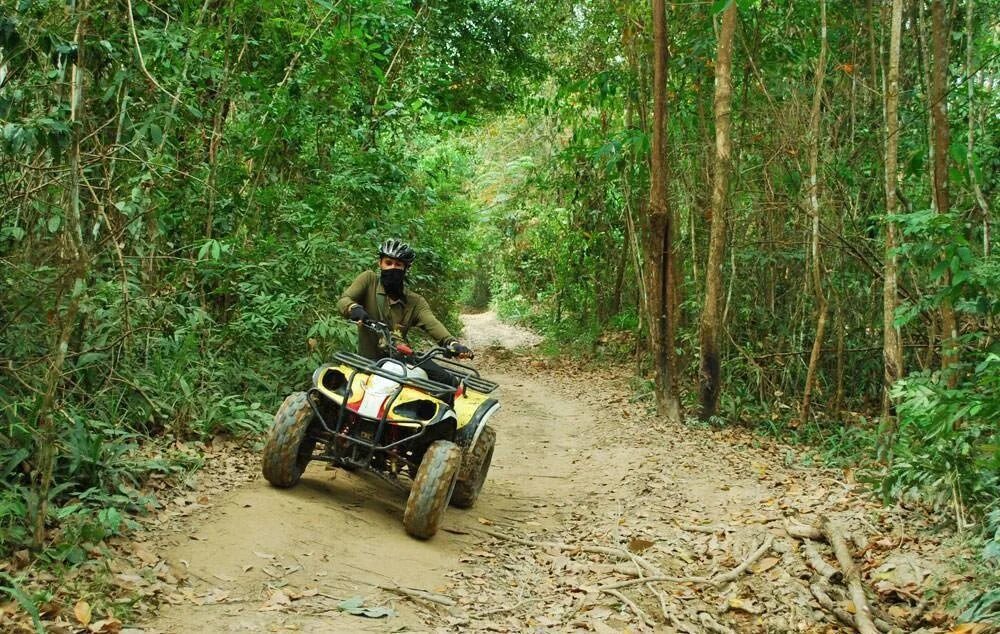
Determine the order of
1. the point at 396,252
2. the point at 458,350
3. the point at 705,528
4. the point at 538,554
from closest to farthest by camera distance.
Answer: the point at 538,554 → the point at 705,528 → the point at 458,350 → the point at 396,252

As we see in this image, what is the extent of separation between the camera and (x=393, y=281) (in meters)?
7.33

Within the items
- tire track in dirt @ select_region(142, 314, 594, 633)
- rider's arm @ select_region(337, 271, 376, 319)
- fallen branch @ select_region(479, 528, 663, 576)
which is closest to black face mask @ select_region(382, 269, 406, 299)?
rider's arm @ select_region(337, 271, 376, 319)

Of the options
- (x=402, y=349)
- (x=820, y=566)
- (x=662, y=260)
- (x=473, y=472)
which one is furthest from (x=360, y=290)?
(x=662, y=260)

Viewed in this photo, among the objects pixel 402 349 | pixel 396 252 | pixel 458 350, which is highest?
pixel 396 252

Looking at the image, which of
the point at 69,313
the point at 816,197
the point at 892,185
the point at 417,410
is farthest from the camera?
the point at 816,197

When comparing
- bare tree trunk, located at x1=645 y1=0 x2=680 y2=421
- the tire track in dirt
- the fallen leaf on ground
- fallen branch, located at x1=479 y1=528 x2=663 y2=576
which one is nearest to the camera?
the fallen leaf on ground

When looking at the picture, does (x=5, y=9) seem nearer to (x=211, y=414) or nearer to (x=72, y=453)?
(x=72, y=453)

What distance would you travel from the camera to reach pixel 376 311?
24.5 ft

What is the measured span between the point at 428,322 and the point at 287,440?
1804 millimetres

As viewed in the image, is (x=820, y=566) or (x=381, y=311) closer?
(x=820, y=566)

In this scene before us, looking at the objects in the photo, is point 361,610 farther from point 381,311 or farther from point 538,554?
point 381,311

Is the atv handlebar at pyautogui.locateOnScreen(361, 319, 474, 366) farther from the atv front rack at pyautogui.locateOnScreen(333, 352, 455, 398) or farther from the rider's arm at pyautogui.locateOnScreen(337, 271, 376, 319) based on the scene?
the rider's arm at pyautogui.locateOnScreen(337, 271, 376, 319)

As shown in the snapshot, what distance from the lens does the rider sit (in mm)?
7141

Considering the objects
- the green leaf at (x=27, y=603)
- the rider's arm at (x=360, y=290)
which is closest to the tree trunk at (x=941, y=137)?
the rider's arm at (x=360, y=290)
